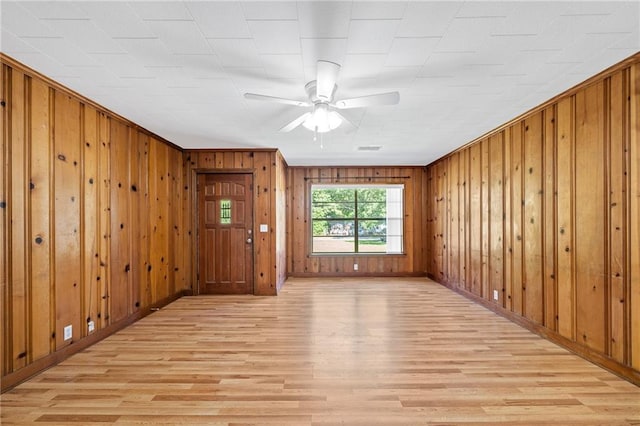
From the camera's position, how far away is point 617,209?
235cm

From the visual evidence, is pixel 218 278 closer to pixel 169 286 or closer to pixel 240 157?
pixel 169 286

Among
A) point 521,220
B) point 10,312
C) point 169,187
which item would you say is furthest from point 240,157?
point 521,220

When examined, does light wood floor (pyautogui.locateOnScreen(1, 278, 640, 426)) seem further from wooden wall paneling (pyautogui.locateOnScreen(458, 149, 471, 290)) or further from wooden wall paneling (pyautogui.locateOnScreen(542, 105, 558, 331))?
wooden wall paneling (pyautogui.locateOnScreen(458, 149, 471, 290))

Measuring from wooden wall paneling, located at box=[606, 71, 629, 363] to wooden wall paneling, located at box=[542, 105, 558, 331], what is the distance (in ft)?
1.92

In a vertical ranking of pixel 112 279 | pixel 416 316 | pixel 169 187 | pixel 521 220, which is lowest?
pixel 416 316

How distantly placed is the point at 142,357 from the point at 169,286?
1998 mm

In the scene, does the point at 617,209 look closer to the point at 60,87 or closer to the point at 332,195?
the point at 60,87

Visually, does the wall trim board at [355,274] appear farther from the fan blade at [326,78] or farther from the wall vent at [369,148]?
the fan blade at [326,78]

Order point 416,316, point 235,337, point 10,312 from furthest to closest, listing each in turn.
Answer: point 416,316 → point 235,337 → point 10,312

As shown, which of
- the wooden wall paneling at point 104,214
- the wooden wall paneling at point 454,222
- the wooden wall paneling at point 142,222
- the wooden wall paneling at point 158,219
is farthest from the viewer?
the wooden wall paneling at point 454,222

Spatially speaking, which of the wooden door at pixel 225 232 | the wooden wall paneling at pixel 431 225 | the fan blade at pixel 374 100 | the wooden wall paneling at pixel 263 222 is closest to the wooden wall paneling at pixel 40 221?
the fan blade at pixel 374 100

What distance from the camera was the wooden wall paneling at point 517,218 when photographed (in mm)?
3506

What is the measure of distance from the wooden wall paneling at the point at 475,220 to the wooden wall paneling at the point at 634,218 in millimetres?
2166

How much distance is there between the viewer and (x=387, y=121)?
358 cm
